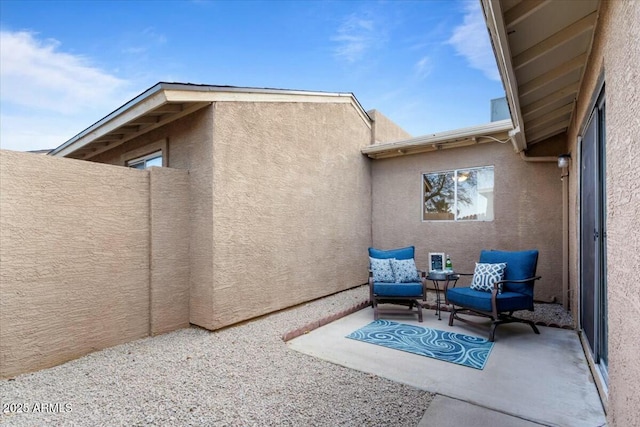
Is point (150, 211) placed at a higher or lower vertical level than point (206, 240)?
higher

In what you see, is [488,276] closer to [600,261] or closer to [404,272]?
[404,272]

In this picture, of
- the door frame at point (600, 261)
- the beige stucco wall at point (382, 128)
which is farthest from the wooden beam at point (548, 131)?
the beige stucco wall at point (382, 128)

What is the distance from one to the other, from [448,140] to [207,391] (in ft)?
20.4

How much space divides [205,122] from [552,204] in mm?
6519

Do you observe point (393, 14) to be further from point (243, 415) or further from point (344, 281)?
point (243, 415)

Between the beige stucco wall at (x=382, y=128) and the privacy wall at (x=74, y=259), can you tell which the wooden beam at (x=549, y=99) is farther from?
the privacy wall at (x=74, y=259)

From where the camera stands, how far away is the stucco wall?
445 cm

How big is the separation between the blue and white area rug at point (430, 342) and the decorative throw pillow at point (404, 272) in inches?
36.3

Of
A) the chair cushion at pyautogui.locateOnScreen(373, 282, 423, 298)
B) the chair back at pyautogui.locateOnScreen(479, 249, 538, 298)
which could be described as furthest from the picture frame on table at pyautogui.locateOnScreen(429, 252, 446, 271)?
the chair back at pyautogui.locateOnScreen(479, 249, 538, 298)

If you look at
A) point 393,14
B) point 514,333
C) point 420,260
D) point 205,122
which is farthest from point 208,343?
point 393,14

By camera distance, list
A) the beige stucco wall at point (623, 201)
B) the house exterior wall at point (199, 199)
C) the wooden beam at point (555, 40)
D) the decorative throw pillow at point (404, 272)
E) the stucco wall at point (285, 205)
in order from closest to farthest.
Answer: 1. the beige stucco wall at point (623, 201)
2. the wooden beam at point (555, 40)
3. the house exterior wall at point (199, 199)
4. the stucco wall at point (285, 205)
5. the decorative throw pillow at point (404, 272)

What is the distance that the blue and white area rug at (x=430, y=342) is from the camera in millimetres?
3562

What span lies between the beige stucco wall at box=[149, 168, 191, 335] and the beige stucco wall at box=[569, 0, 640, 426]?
15.5ft

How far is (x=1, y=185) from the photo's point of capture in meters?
3.01
